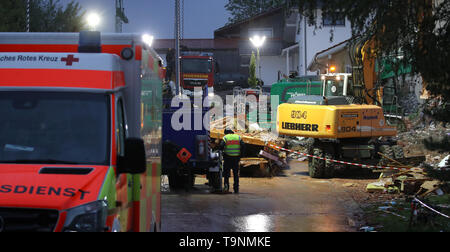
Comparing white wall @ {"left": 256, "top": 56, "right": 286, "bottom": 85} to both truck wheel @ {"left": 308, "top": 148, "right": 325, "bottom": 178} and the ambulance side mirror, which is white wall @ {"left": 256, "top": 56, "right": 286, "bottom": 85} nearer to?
truck wheel @ {"left": 308, "top": 148, "right": 325, "bottom": 178}

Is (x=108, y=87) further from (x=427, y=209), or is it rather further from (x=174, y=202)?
(x=174, y=202)

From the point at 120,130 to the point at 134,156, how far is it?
585 mm

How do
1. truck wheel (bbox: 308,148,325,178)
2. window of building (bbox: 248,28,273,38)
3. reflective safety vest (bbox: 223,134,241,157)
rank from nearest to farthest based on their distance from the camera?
reflective safety vest (bbox: 223,134,241,157)
truck wheel (bbox: 308,148,325,178)
window of building (bbox: 248,28,273,38)

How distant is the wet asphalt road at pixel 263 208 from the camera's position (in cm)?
1244

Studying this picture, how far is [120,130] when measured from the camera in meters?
6.62

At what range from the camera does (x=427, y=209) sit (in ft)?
37.5

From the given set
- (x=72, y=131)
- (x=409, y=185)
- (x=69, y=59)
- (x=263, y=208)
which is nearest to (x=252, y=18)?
(x=409, y=185)

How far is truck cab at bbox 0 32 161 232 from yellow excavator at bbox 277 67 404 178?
42.7ft

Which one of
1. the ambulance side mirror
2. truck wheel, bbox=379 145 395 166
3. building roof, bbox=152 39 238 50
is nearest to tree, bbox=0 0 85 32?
truck wheel, bbox=379 145 395 166

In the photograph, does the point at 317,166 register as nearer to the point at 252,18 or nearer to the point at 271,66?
the point at 271,66

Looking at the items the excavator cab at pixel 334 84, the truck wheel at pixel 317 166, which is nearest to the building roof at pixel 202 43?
the excavator cab at pixel 334 84

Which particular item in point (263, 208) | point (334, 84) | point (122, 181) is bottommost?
point (263, 208)

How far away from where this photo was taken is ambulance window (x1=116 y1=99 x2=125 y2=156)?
648cm
